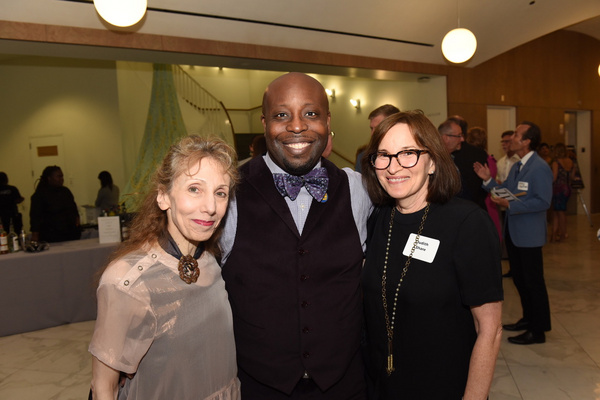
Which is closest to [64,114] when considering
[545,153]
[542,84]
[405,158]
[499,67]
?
[499,67]

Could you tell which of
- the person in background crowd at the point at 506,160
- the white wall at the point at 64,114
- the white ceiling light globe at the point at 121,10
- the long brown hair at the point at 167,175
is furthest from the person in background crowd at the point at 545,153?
the long brown hair at the point at 167,175

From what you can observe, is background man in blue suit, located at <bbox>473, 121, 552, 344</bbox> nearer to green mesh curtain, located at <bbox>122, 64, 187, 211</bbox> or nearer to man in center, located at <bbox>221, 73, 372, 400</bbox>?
man in center, located at <bbox>221, 73, 372, 400</bbox>

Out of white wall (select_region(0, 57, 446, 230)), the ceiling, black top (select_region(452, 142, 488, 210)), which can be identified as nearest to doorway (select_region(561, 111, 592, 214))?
the ceiling

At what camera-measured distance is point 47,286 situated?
13.8 ft

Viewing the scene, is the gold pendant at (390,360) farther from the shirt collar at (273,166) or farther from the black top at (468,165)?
the black top at (468,165)

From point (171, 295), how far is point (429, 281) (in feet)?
2.58

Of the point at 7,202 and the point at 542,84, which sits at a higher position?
the point at 542,84

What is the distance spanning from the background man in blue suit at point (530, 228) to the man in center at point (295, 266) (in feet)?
7.90

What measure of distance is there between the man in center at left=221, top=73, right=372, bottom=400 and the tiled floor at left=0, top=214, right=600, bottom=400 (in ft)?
6.07

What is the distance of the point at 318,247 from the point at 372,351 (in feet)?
1.44

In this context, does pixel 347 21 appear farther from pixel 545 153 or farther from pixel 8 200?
pixel 8 200

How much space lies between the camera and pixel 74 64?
878 cm

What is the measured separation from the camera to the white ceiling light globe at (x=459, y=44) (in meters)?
5.56

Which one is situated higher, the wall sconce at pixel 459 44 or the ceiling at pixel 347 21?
→ the ceiling at pixel 347 21
